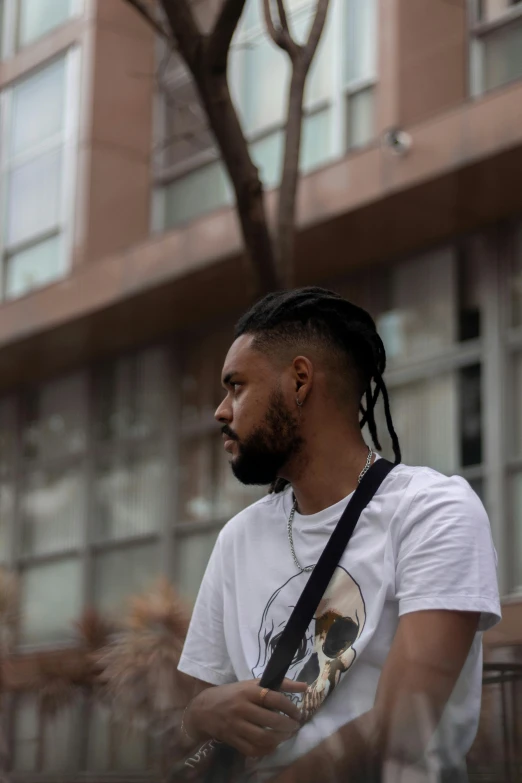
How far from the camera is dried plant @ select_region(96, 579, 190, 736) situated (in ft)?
9.34

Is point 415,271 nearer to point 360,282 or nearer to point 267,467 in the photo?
point 360,282

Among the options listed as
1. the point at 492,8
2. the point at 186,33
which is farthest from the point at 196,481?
the point at 186,33

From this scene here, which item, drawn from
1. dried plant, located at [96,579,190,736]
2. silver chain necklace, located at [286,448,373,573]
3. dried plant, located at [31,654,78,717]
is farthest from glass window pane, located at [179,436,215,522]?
silver chain necklace, located at [286,448,373,573]

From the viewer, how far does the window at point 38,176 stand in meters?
14.9

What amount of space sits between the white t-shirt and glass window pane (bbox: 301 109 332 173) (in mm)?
10011

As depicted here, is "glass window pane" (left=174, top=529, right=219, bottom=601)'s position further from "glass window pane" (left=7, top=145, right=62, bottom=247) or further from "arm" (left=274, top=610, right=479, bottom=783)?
"arm" (left=274, top=610, right=479, bottom=783)

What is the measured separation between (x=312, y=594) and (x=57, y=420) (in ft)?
46.1

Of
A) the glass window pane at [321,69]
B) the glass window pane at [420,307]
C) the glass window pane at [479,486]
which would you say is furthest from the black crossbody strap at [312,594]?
the glass window pane at [321,69]

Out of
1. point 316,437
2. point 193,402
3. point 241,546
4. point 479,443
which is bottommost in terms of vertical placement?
point 241,546

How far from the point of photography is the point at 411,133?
425 inches

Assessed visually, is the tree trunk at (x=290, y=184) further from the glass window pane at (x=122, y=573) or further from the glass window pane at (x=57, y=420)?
the glass window pane at (x=57, y=420)

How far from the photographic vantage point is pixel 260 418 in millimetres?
2668

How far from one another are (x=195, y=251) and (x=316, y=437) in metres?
10.2

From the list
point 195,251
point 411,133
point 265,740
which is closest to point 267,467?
point 265,740
